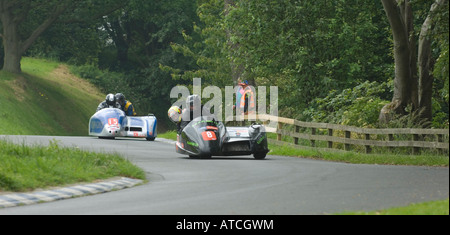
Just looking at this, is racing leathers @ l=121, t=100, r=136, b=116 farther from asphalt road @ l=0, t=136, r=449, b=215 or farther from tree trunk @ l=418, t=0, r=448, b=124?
asphalt road @ l=0, t=136, r=449, b=215

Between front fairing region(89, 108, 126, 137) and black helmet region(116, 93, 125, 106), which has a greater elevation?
black helmet region(116, 93, 125, 106)

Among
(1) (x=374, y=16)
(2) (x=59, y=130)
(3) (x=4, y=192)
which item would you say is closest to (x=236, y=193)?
(3) (x=4, y=192)

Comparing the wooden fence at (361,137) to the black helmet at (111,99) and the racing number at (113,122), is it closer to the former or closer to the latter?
the racing number at (113,122)

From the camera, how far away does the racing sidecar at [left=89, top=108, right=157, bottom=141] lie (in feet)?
105

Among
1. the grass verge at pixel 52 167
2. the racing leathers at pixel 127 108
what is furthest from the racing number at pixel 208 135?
the racing leathers at pixel 127 108

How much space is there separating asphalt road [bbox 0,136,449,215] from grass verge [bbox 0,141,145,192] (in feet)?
2.75

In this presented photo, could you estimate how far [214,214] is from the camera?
11.2 m

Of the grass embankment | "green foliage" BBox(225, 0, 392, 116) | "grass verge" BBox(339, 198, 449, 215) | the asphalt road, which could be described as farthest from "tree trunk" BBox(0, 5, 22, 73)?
"grass verge" BBox(339, 198, 449, 215)

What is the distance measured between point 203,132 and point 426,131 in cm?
557

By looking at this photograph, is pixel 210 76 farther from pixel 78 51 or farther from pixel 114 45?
pixel 114 45

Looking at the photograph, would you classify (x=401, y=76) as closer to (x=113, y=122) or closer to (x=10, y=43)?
(x=113, y=122)

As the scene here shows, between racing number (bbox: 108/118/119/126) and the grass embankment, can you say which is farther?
racing number (bbox: 108/118/119/126)

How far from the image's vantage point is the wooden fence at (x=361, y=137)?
20.9 meters

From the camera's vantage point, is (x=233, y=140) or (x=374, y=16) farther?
(x=374, y=16)
